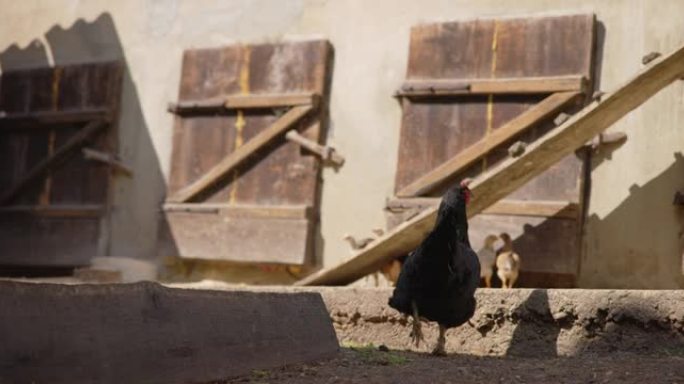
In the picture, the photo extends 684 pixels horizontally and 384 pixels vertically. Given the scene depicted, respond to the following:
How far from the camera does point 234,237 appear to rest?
7.49 meters

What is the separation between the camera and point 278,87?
24.9 feet

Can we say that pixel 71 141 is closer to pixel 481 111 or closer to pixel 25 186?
pixel 25 186

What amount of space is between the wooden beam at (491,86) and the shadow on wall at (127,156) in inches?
111

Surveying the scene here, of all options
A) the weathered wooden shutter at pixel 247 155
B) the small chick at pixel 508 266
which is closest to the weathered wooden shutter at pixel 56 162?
the weathered wooden shutter at pixel 247 155

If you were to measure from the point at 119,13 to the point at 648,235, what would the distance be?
5838mm

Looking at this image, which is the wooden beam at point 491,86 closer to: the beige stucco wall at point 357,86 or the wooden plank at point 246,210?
the beige stucco wall at point 357,86

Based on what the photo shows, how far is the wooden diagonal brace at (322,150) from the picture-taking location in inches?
286

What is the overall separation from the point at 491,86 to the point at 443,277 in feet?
9.45

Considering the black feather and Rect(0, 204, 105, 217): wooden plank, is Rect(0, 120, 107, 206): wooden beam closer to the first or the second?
Rect(0, 204, 105, 217): wooden plank

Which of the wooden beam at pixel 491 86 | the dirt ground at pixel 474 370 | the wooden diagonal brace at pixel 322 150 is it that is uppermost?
the wooden beam at pixel 491 86

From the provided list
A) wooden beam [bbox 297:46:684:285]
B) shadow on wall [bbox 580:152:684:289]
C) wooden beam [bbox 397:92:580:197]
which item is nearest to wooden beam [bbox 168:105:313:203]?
wooden beam [bbox 397:92:580:197]

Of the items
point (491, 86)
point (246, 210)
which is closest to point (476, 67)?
point (491, 86)

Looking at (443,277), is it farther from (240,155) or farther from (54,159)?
(54,159)

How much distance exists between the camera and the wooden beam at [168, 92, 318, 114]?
7387 mm
